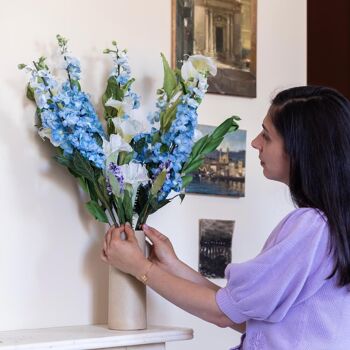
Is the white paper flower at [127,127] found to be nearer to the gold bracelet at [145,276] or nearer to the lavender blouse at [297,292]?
the gold bracelet at [145,276]

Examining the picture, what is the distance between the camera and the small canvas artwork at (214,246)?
1883 mm

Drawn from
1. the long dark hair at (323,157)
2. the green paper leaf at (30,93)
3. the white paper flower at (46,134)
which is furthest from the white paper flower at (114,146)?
the long dark hair at (323,157)

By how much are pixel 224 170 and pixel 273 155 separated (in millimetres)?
428

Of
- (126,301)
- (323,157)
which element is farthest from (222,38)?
(126,301)

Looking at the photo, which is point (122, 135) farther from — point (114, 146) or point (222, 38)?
point (222, 38)

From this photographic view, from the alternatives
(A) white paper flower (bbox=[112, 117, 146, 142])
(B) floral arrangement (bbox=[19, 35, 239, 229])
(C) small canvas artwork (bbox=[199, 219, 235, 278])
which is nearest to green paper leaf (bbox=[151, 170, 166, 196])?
(B) floral arrangement (bbox=[19, 35, 239, 229])

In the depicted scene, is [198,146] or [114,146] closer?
Answer: [114,146]

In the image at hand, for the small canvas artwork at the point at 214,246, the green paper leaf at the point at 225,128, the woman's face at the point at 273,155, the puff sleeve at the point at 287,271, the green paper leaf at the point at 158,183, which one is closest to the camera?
the puff sleeve at the point at 287,271

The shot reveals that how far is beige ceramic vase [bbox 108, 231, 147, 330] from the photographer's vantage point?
1.59 meters

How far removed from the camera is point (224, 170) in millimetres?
1925

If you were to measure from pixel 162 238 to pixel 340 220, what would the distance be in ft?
1.48

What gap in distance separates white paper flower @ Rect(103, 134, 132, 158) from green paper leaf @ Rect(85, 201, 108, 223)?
0.13m

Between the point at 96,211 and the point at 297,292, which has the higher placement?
the point at 96,211

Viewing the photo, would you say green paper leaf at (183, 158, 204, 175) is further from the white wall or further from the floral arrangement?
the white wall
